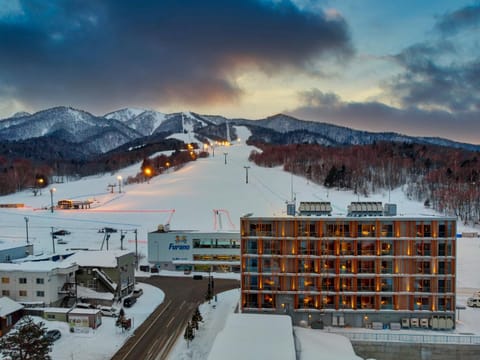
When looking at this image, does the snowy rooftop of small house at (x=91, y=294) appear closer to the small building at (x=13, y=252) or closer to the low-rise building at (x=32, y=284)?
the low-rise building at (x=32, y=284)

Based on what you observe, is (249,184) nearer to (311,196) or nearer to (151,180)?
(311,196)

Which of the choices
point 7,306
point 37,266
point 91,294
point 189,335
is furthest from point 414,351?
point 37,266

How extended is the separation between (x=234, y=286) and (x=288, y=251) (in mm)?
13869

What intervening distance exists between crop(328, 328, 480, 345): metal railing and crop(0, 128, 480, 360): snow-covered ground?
6.00ft

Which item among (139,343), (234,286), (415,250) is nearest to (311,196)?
(234,286)

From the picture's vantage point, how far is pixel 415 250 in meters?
29.8

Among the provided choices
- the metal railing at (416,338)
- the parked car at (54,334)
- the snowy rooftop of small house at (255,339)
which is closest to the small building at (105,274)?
the parked car at (54,334)

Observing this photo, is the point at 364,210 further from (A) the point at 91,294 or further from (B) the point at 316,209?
(A) the point at 91,294

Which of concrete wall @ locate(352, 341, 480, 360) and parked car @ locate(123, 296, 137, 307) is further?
parked car @ locate(123, 296, 137, 307)

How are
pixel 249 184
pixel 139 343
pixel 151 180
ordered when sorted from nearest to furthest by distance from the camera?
1. pixel 139 343
2. pixel 249 184
3. pixel 151 180

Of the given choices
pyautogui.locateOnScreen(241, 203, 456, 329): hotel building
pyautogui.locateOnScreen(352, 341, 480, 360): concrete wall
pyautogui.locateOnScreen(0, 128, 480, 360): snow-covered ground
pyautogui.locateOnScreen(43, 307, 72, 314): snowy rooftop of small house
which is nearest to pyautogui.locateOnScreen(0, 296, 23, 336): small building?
pyautogui.locateOnScreen(43, 307, 72, 314): snowy rooftop of small house

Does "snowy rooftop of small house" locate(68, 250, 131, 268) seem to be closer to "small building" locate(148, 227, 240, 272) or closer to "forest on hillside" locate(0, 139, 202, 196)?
"small building" locate(148, 227, 240, 272)

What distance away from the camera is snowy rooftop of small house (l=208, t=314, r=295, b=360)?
21.6 metres

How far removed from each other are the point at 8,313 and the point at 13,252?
527 inches
